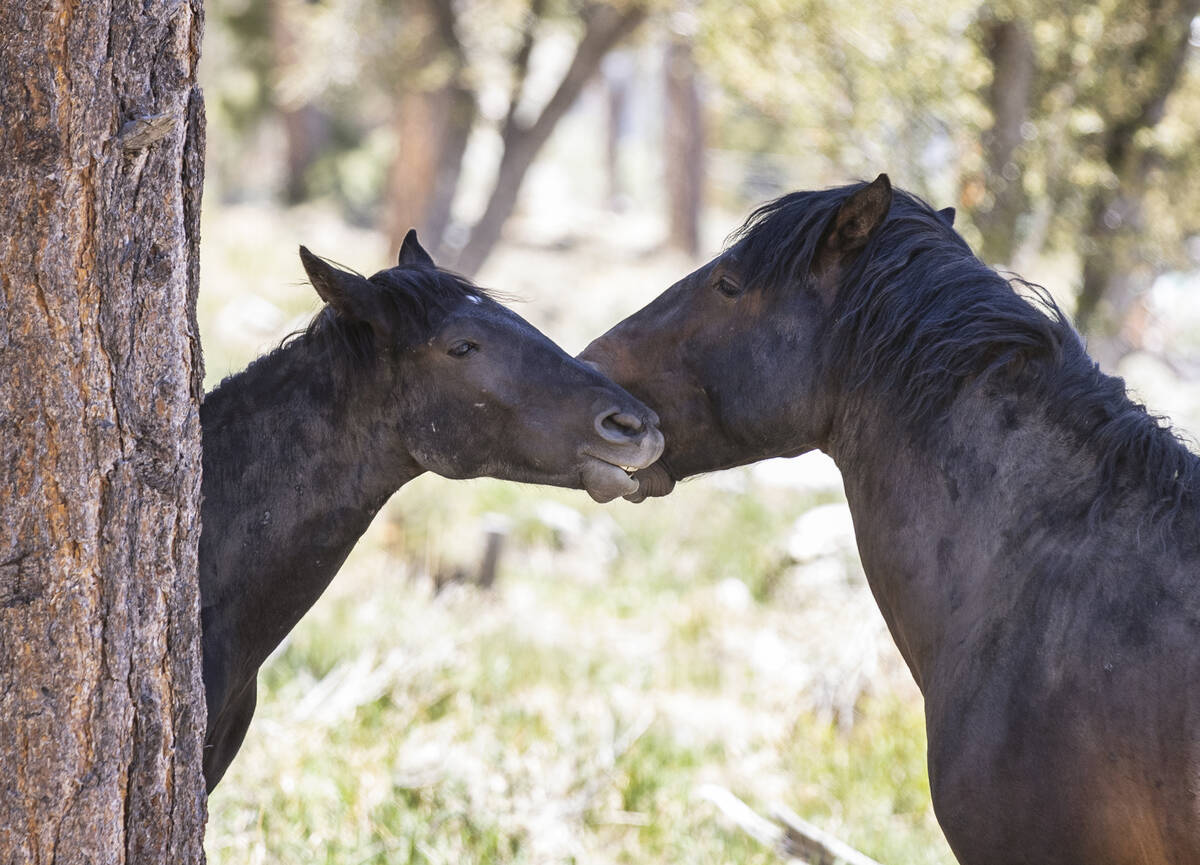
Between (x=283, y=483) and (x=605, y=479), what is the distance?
864 mm

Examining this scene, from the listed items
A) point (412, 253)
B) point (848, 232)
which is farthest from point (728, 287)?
point (412, 253)

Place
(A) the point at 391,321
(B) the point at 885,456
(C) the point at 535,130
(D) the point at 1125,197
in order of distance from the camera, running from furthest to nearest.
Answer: (C) the point at 535,130 → (D) the point at 1125,197 → (A) the point at 391,321 → (B) the point at 885,456

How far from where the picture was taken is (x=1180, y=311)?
1902 cm

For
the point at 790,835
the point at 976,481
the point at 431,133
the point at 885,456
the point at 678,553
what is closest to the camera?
the point at 976,481

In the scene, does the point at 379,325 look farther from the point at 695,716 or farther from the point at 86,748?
the point at 695,716

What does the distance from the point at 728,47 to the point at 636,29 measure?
15.1 feet

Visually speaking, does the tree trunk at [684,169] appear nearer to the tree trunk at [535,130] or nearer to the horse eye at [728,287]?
the tree trunk at [535,130]

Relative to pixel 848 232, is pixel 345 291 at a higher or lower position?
lower

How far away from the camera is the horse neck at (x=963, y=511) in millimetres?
2633

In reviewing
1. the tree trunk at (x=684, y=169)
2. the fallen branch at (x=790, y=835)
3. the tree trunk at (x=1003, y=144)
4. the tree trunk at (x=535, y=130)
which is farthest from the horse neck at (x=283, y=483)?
the tree trunk at (x=684, y=169)

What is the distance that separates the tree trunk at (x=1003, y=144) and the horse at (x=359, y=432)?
5153 mm

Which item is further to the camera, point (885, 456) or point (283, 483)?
point (283, 483)

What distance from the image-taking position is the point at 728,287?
3150 mm

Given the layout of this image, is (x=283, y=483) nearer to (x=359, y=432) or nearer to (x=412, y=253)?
(x=359, y=432)
